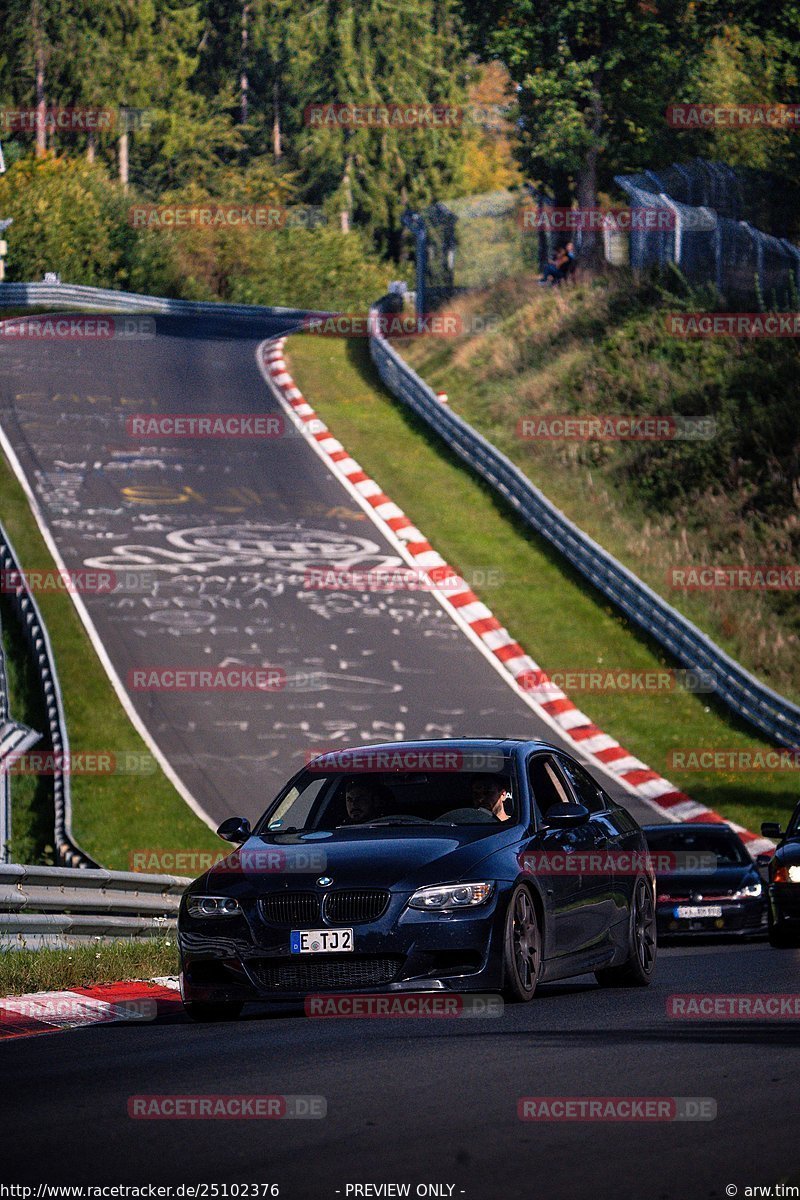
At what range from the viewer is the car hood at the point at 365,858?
988 centimetres

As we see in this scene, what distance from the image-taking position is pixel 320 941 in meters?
9.79

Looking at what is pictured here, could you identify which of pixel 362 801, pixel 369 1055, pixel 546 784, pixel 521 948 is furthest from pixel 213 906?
pixel 546 784

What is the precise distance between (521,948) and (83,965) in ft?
9.12

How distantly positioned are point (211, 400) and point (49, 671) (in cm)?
1874

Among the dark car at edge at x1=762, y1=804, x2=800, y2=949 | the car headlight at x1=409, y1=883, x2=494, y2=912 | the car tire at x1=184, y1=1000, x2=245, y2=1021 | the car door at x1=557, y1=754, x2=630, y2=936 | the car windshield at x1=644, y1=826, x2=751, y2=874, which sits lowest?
the car windshield at x1=644, y1=826, x2=751, y2=874

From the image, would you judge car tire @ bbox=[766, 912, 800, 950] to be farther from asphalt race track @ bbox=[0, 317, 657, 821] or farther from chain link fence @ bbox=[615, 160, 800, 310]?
chain link fence @ bbox=[615, 160, 800, 310]

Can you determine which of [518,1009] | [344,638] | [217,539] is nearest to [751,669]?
[344,638]

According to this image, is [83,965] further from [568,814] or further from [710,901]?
[710,901]

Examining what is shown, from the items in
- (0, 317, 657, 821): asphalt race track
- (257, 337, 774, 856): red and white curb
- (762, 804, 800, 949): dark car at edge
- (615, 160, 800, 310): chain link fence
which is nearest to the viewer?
(762, 804, 800, 949): dark car at edge

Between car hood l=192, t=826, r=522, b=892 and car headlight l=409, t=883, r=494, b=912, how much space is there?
0.14 feet

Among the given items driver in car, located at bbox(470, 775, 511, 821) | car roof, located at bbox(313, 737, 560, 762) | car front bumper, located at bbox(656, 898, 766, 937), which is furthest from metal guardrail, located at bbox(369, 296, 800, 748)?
driver in car, located at bbox(470, 775, 511, 821)

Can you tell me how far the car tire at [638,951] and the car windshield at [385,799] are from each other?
143cm

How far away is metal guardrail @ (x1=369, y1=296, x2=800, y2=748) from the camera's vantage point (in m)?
26.6

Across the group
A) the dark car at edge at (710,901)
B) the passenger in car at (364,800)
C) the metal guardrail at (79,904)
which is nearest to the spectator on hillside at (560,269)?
the dark car at edge at (710,901)
